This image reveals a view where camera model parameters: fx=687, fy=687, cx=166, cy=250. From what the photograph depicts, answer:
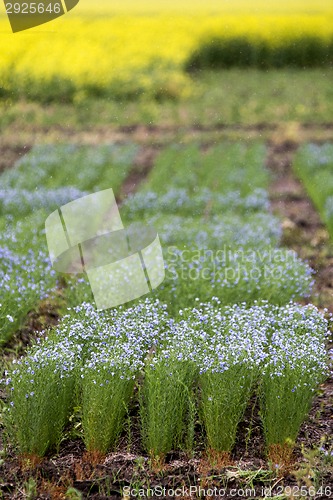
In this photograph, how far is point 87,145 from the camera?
54.5 ft

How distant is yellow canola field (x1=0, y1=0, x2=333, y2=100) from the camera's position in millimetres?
20484

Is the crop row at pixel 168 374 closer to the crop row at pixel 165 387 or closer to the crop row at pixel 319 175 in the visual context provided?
the crop row at pixel 165 387

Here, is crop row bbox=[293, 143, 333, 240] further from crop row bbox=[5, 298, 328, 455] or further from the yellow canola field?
the yellow canola field

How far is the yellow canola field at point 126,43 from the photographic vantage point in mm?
20484

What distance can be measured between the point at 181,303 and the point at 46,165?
767cm

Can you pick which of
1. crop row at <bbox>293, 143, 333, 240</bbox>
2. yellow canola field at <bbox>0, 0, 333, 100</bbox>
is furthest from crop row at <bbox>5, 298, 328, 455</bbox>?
yellow canola field at <bbox>0, 0, 333, 100</bbox>

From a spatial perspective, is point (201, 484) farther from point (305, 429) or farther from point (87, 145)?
point (87, 145)

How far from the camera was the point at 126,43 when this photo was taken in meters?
25.0

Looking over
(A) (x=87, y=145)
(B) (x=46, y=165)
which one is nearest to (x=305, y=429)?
(B) (x=46, y=165)

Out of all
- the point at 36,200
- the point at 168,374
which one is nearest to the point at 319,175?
the point at 36,200

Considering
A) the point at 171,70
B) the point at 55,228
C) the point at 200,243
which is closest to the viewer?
the point at 200,243

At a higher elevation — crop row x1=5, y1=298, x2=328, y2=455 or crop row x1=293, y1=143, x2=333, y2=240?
crop row x1=5, y1=298, x2=328, y2=455

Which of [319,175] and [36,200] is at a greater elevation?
[36,200]

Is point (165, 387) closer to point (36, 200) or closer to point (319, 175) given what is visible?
point (36, 200)
